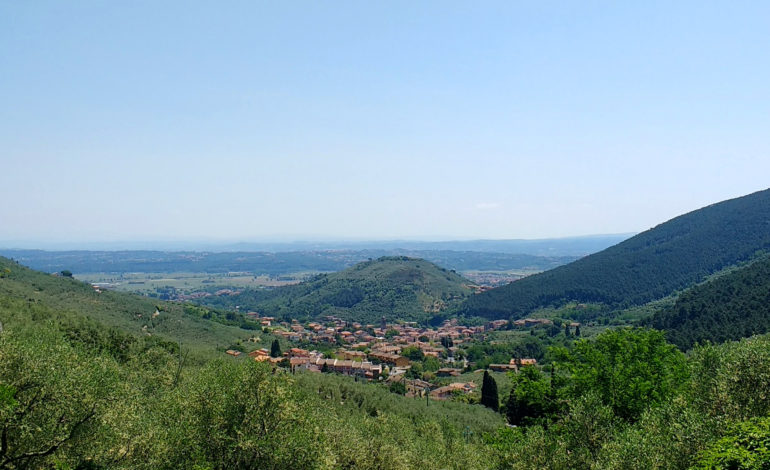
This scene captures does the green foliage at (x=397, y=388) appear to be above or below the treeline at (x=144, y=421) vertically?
below

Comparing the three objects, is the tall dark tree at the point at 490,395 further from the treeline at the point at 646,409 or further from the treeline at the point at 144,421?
the treeline at the point at 144,421

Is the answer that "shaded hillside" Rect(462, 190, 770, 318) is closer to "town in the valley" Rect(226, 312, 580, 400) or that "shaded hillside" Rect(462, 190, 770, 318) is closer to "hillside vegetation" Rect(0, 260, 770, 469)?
"town in the valley" Rect(226, 312, 580, 400)

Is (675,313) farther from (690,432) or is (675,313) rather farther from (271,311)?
(271,311)

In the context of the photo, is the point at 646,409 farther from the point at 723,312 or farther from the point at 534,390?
the point at 723,312

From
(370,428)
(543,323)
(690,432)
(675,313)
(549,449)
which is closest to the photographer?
(690,432)

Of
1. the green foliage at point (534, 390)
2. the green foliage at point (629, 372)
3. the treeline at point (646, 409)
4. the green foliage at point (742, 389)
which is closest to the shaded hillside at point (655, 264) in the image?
the green foliage at point (629, 372)

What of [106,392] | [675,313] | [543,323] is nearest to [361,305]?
[543,323]

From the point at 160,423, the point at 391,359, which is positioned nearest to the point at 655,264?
the point at 391,359
